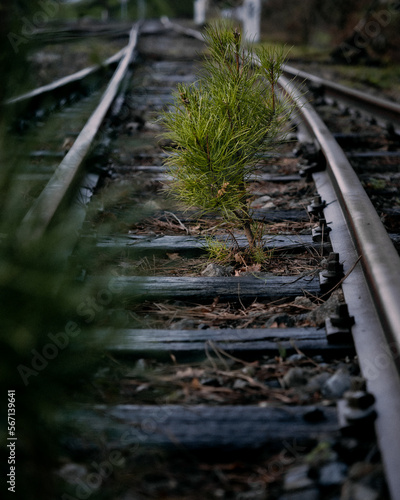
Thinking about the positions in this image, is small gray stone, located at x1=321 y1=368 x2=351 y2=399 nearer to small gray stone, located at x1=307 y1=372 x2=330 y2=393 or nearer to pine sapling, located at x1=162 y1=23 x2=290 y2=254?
small gray stone, located at x1=307 y1=372 x2=330 y2=393

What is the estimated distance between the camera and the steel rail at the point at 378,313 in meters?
1.27

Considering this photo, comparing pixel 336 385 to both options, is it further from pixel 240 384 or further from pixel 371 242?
pixel 371 242

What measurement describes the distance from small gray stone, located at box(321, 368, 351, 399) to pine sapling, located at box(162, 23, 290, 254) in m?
0.91

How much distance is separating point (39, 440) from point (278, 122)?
67.5 inches

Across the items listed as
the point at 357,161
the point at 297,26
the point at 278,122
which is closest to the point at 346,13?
the point at 297,26

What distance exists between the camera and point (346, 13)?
13656 millimetres

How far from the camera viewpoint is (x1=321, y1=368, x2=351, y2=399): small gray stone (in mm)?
1506

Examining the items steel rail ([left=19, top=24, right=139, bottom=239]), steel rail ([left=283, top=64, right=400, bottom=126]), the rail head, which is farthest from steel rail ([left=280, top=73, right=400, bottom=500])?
steel rail ([left=283, top=64, right=400, bottom=126])

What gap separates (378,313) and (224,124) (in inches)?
37.9

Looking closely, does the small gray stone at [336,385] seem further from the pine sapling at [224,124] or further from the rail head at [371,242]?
the pine sapling at [224,124]

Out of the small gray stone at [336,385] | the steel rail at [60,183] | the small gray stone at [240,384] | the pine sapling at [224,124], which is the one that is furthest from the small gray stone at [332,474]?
the pine sapling at [224,124]

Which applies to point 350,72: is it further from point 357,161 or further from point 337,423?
point 337,423

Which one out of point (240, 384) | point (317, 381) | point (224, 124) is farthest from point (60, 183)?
point (317, 381)

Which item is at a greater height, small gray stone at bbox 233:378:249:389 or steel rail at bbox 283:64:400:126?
steel rail at bbox 283:64:400:126
